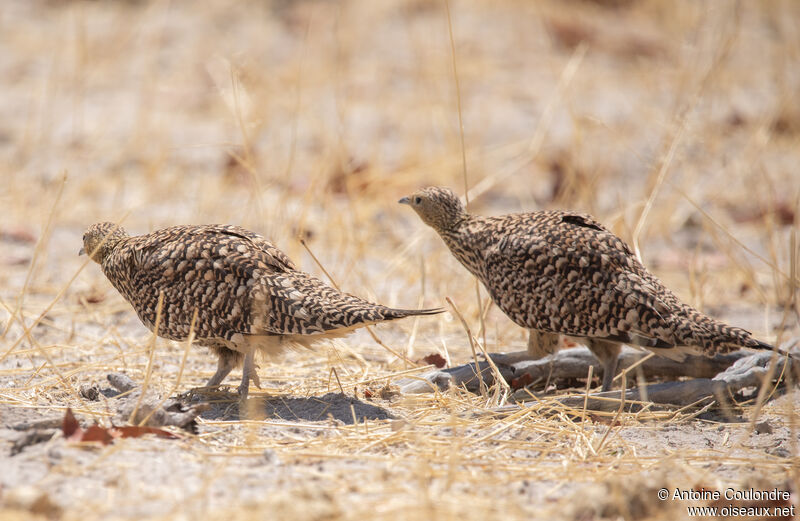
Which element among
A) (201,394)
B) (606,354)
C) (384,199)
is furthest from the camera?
(384,199)

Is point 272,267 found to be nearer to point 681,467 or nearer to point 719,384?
point 681,467

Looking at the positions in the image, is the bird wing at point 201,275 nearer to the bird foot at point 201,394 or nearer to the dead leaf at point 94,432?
the bird foot at point 201,394

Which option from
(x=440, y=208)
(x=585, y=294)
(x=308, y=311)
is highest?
(x=440, y=208)

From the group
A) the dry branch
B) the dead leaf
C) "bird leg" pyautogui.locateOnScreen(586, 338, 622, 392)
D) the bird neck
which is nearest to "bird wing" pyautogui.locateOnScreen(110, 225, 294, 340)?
the dead leaf

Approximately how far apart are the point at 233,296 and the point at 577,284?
5.48 ft

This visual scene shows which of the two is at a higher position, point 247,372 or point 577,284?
point 577,284

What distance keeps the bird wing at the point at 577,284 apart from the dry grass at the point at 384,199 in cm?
43

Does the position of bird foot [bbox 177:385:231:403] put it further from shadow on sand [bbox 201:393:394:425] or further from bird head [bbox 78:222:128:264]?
bird head [bbox 78:222:128:264]

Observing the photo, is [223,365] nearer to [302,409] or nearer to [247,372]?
[247,372]

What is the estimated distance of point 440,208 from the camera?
4.82 meters

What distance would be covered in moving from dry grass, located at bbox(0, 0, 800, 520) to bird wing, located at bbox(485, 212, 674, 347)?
0.43 metres

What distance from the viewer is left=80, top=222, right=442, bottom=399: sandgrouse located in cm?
387

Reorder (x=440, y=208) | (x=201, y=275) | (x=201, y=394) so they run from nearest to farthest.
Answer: (x=201, y=275), (x=201, y=394), (x=440, y=208)

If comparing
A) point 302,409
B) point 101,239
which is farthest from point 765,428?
point 101,239
